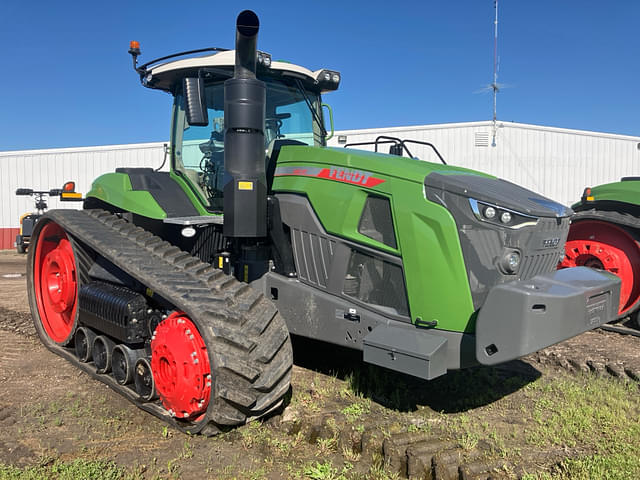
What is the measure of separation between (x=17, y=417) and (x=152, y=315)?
1161mm

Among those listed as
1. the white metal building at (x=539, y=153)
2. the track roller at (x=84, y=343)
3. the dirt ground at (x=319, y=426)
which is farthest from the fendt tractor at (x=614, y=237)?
the white metal building at (x=539, y=153)

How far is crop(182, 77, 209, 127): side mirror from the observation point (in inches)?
164

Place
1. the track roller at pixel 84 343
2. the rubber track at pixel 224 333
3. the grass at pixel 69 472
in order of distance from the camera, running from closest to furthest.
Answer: the grass at pixel 69 472 < the rubber track at pixel 224 333 < the track roller at pixel 84 343

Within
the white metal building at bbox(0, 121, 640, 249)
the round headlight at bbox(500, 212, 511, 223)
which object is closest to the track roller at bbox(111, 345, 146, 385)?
the round headlight at bbox(500, 212, 511, 223)

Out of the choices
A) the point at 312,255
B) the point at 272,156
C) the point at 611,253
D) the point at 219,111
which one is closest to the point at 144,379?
the point at 312,255

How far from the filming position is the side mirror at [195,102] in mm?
4176

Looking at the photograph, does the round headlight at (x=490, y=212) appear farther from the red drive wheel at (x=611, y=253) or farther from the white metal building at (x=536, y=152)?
the white metal building at (x=536, y=152)

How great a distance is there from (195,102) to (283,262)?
4.50 feet

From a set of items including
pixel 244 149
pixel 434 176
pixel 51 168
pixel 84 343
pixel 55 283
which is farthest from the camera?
Answer: pixel 51 168

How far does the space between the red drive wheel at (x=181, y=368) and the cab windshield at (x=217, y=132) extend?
1.21 metres

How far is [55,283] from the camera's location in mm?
5961

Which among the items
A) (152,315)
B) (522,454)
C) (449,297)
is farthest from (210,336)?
(522,454)

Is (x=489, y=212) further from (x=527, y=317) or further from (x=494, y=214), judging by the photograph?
(x=527, y=317)

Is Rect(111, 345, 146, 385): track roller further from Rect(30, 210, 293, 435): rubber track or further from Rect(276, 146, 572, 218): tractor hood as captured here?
Rect(276, 146, 572, 218): tractor hood
